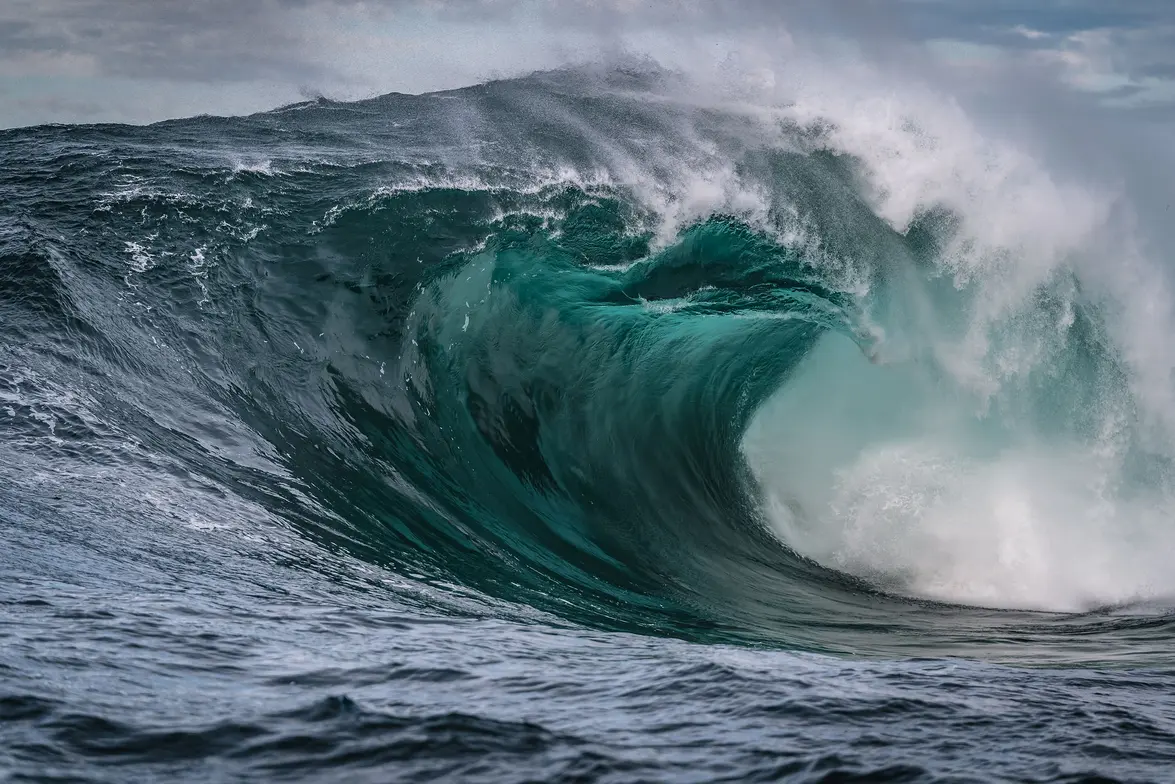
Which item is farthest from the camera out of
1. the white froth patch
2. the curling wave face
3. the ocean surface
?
the white froth patch

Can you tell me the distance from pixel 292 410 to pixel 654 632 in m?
4.74

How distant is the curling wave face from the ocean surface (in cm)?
6

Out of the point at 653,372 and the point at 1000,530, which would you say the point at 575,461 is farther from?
the point at 1000,530

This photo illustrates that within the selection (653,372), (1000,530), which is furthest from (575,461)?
(1000,530)

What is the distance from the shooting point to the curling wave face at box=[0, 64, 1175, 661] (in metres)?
9.70

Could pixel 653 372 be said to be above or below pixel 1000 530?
above

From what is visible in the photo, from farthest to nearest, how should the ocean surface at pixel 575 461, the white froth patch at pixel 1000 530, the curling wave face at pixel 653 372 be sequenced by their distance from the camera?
the white froth patch at pixel 1000 530, the curling wave face at pixel 653 372, the ocean surface at pixel 575 461

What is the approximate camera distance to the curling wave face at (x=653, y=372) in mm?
9703

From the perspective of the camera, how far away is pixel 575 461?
1209 centimetres

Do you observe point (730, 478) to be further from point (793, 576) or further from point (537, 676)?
point (537, 676)

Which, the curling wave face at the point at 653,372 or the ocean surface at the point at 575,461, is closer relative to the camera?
the ocean surface at the point at 575,461

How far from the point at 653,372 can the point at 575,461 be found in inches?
89.4

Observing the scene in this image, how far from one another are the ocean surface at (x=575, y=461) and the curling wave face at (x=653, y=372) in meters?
0.06

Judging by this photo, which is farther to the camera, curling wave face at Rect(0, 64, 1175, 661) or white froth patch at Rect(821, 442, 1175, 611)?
white froth patch at Rect(821, 442, 1175, 611)
